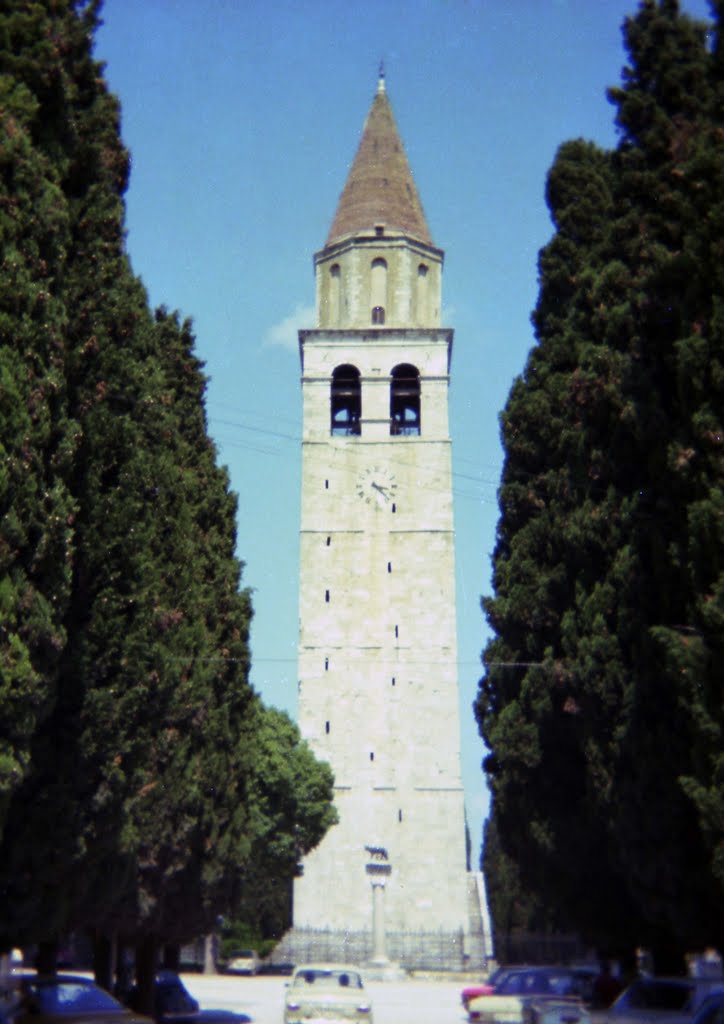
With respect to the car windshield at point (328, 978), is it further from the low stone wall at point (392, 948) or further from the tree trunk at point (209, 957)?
the tree trunk at point (209, 957)

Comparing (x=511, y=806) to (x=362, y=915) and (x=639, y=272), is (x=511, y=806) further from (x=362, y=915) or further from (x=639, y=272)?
Answer: (x=362, y=915)

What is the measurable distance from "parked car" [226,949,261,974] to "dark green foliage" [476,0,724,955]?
27508mm

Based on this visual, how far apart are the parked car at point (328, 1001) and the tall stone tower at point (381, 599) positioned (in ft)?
75.6

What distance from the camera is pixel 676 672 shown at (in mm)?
10648

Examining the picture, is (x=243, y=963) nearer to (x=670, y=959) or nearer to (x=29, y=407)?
(x=670, y=959)

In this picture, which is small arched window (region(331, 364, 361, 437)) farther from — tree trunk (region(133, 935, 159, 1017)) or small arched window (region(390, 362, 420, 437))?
tree trunk (region(133, 935, 159, 1017))

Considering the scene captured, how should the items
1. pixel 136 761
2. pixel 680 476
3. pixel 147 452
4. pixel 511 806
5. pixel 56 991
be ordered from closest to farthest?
1. pixel 680 476
2. pixel 56 991
3. pixel 136 761
4. pixel 147 452
5. pixel 511 806

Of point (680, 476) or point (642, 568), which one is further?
A: point (642, 568)

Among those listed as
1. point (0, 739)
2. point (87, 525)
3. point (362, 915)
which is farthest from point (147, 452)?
point (362, 915)

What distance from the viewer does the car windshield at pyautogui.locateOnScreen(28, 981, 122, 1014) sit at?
1216cm

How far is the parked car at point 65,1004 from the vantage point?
1178 cm

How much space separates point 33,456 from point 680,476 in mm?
5606

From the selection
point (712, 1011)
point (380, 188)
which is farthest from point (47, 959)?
point (380, 188)

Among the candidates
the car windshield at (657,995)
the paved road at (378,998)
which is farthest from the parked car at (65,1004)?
the paved road at (378,998)
